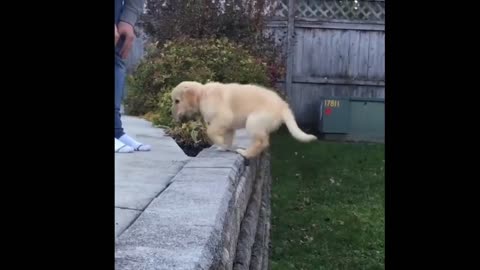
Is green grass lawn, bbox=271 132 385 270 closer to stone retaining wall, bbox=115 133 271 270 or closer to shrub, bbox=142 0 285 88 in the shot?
stone retaining wall, bbox=115 133 271 270

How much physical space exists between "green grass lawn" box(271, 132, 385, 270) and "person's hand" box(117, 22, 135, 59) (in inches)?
34.7

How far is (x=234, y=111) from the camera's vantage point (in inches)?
76.2

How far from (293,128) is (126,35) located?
1.00 meters

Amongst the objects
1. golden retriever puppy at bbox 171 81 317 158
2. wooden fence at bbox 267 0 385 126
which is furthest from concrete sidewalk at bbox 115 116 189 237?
wooden fence at bbox 267 0 385 126

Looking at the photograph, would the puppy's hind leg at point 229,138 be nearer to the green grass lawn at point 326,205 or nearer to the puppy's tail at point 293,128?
the green grass lawn at point 326,205

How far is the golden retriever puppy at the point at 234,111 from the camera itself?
1.72m

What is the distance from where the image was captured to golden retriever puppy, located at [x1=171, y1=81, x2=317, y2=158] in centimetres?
172

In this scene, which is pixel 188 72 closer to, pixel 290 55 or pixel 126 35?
pixel 290 55

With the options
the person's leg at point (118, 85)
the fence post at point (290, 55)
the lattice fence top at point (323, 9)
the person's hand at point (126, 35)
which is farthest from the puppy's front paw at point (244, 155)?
the person's hand at point (126, 35)

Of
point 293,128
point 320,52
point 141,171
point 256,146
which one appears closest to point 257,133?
point 256,146
